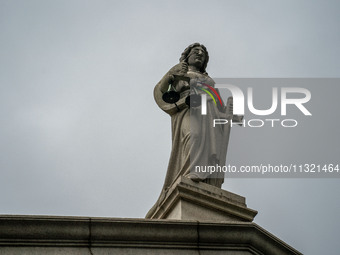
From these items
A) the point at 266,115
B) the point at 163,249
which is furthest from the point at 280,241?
the point at 266,115

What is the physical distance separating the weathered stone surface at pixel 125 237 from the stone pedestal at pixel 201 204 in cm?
112

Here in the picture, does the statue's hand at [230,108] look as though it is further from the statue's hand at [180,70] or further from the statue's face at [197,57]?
the statue's face at [197,57]

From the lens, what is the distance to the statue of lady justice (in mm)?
11844

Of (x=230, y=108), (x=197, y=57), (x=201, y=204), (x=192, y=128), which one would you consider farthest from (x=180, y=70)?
(x=201, y=204)

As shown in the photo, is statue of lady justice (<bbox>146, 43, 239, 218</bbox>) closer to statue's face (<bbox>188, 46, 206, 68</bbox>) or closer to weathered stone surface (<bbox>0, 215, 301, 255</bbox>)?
statue's face (<bbox>188, 46, 206, 68</bbox>)

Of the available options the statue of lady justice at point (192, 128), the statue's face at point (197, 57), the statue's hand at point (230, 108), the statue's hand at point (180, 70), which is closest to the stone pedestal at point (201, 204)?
the statue of lady justice at point (192, 128)

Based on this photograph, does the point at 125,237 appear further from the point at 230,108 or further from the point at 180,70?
the point at 180,70

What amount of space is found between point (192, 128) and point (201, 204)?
1812mm

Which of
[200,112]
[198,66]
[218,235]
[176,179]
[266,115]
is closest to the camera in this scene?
[218,235]

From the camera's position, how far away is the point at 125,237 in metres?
9.37

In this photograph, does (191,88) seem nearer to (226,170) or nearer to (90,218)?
(226,170)

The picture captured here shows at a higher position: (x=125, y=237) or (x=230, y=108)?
(x=230, y=108)

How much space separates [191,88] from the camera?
1295cm

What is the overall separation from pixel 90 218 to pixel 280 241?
2800 mm
